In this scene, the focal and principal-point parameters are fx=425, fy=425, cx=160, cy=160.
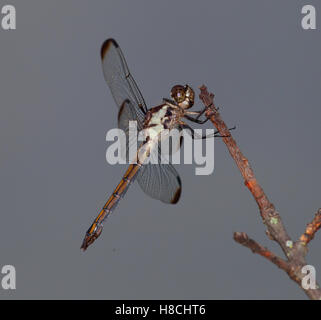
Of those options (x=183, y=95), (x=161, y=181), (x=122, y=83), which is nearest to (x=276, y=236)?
(x=161, y=181)

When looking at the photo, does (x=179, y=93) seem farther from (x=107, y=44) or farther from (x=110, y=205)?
(x=110, y=205)

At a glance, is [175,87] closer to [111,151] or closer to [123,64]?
[123,64]

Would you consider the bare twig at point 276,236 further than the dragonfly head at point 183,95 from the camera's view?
No

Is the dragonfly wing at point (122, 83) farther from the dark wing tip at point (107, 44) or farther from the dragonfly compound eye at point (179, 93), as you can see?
the dragonfly compound eye at point (179, 93)

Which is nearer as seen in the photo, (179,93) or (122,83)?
(179,93)

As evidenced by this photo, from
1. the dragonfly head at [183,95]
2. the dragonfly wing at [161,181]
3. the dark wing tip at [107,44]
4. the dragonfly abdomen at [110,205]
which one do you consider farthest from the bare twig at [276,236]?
the dark wing tip at [107,44]
